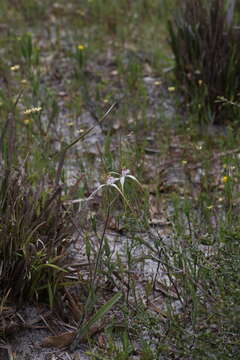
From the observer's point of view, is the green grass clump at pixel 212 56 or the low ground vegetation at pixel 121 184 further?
the green grass clump at pixel 212 56

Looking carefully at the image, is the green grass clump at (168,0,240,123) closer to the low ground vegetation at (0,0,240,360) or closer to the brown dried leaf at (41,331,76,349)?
the low ground vegetation at (0,0,240,360)

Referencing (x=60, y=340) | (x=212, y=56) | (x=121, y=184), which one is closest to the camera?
(x=121, y=184)

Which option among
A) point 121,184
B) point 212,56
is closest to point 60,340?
point 121,184

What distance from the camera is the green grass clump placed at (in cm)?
388

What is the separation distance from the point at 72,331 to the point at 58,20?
3957 mm

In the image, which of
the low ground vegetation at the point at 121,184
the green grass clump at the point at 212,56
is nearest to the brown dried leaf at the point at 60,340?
the low ground vegetation at the point at 121,184

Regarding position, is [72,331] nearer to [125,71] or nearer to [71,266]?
[71,266]

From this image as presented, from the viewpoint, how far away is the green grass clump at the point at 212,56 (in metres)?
3.88

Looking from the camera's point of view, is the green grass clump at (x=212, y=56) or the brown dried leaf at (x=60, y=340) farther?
the green grass clump at (x=212, y=56)

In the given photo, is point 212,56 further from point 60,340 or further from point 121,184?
point 60,340

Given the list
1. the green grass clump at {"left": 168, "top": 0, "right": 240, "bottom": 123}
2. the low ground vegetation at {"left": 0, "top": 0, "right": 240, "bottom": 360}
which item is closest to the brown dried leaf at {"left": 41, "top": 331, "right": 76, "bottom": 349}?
the low ground vegetation at {"left": 0, "top": 0, "right": 240, "bottom": 360}

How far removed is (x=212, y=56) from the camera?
393cm

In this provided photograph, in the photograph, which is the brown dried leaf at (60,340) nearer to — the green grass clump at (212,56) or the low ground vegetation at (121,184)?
the low ground vegetation at (121,184)

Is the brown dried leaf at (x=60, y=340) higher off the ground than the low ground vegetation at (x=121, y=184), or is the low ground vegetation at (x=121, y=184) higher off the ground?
the low ground vegetation at (x=121, y=184)
